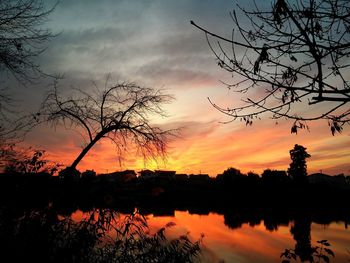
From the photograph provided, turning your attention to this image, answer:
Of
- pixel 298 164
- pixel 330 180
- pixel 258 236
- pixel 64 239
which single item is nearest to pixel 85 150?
pixel 64 239

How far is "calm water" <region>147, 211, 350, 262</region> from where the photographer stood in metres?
27.4

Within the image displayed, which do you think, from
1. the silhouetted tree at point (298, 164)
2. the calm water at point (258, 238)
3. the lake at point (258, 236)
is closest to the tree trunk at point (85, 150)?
the calm water at point (258, 238)

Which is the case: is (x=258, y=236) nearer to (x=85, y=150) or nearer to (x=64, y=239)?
(x=85, y=150)

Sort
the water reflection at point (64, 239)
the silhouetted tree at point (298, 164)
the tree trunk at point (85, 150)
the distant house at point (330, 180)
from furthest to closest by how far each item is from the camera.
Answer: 1. the distant house at point (330, 180)
2. the silhouetted tree at point (298, 164)
3. the tree trunk at point (85, 150)
4. the water reflection at point (64, 239)

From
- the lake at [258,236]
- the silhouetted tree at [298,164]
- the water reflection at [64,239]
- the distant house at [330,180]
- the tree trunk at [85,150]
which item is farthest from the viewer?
the distant house at [330,180]

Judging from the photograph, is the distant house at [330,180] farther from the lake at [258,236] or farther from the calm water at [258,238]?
the calm water at [258,238]

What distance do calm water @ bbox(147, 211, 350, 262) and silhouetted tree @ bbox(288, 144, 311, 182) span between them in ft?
99.8

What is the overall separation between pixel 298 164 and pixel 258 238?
4920cm

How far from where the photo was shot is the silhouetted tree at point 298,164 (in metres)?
77.6

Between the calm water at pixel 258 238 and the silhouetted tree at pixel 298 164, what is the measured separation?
3043 cm

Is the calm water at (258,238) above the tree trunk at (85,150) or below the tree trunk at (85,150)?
below

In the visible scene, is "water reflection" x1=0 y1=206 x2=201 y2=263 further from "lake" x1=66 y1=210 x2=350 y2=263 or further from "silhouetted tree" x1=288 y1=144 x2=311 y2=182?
"silhouetted tree" x1=288 y1=144 x2=311 y2=182

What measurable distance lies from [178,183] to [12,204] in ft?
274

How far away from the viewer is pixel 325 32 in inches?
127
